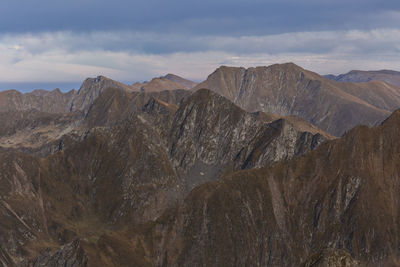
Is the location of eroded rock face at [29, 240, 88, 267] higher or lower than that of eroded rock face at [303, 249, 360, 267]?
lower

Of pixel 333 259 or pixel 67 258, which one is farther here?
pixel 67 258

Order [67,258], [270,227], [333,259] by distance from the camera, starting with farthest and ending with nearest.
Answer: [270,227]
[67,258]
[333,259]

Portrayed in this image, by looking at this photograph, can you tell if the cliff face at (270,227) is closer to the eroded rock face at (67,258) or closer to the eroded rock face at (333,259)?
the eroded rock face at (67,258)

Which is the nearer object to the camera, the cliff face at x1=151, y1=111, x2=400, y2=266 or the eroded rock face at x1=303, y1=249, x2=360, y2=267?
the eroded rock face at x1=303, y1=249, x2=360, y2=267

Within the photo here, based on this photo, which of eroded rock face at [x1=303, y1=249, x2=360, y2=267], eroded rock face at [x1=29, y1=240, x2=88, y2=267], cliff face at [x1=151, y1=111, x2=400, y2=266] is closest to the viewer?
eroded rock face at [x1=303, y1=249, x2=360, y2=267]

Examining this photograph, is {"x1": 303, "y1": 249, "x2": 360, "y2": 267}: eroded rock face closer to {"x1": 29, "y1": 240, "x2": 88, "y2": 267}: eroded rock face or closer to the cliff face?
{"x1": 29, "y1": 240, "x2": 88, "y2": 267}: eroded rock face

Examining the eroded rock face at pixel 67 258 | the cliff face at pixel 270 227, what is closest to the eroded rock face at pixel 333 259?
the eroded rock face at pixel 67 258

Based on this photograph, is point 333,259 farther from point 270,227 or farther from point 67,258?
point 270,227

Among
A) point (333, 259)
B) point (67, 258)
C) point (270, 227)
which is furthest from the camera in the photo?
point (270, 227)

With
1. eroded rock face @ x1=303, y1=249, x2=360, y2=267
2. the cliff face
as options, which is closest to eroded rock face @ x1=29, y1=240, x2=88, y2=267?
the cliff face

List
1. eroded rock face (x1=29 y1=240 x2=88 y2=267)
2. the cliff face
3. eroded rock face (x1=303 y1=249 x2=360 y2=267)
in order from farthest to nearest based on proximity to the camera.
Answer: the cliff face
eroded rock face (x1=29 y1=240 x2=88 y2=267)
eroded rock face (x1=303 y1=249 x2=360 y2=267)

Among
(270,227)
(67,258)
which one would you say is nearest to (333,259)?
(67,258)
